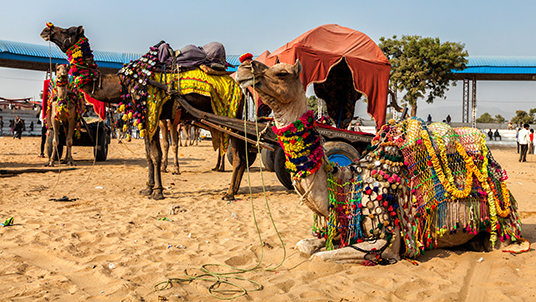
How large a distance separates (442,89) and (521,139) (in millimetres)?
16846

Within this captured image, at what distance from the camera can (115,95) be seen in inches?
261

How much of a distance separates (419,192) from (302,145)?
131cm

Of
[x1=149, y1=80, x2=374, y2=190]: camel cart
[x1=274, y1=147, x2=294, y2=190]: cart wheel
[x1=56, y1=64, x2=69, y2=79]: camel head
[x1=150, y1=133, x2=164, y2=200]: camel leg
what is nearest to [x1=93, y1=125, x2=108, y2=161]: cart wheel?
[x1=56, y1=64, x2=69, y2=79]: camel head

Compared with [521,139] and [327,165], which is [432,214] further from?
[521,139]

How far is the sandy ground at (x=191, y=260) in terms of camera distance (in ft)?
9.73

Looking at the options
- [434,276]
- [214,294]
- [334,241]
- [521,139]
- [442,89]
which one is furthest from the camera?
[442,89]

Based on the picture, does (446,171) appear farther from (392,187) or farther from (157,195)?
(157,195)

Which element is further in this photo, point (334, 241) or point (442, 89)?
point (442, 89)

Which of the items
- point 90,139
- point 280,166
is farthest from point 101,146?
point 280,166

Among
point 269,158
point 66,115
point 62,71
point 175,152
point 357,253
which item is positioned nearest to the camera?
point 357,253

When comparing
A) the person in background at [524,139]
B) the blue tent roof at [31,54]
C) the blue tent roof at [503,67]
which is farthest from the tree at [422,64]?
the blue tent roof at [31,54]

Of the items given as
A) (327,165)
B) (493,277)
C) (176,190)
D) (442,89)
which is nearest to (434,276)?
(493,277)

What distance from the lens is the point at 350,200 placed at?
3.53 m

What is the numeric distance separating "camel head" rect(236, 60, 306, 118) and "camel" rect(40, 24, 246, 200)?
3775 mm
